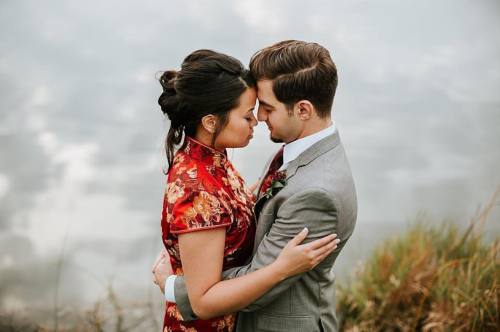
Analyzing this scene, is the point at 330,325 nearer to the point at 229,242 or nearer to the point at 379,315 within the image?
the point at 229,242

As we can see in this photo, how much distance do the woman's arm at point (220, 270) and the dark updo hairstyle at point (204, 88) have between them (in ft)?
1.44

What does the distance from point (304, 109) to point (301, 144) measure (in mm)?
146

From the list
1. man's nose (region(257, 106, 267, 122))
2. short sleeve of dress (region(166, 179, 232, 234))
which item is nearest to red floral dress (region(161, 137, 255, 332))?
short sleeve of dress (region(166, 179, 232, 234))

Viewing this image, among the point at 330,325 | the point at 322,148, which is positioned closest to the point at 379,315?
the point at 330,325

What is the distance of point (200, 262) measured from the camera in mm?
2234

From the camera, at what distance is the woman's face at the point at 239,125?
2.42 m

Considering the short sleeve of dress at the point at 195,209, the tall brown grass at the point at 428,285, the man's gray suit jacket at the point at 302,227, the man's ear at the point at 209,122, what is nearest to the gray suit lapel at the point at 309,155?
the man's gray suit jacket at the point at 302,227

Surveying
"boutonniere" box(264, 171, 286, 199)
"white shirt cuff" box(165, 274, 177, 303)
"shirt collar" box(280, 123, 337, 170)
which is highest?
"shirt collar" box(280, 123, 337, 170)

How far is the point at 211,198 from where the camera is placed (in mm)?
2289

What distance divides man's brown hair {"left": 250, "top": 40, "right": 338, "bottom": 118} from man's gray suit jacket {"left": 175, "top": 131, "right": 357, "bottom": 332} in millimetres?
202

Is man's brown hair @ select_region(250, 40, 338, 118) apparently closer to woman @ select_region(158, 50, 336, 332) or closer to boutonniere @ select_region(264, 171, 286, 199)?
woman @ select_region(158, 50, 336, 332)

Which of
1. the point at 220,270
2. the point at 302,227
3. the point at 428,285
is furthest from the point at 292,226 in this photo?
the point at 428,285

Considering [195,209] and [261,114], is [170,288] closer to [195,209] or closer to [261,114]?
[195,209]

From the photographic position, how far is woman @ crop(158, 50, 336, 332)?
7.33 feet
